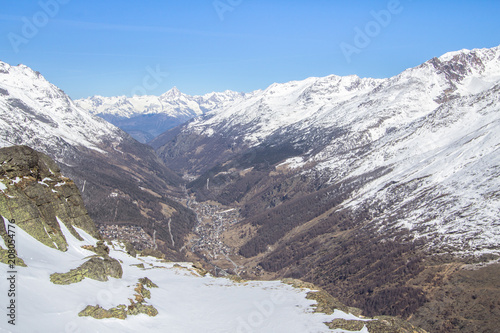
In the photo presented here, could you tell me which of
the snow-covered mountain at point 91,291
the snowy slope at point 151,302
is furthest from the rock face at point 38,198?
the snowy slope at point 151,302

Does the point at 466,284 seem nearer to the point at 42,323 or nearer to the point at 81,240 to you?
the point at 81,240

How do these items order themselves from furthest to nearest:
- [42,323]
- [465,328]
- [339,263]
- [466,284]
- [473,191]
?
[339,263]
[473,191]
[466,284]
[465,328]
[42,323]

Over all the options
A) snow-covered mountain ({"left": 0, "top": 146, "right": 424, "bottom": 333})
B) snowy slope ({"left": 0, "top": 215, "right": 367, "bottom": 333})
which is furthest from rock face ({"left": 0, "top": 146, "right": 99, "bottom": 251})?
snowy slope ({"left": 0, "top": 215, "right": 367, "bottom": 333})

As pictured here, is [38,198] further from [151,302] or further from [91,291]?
[151,302]

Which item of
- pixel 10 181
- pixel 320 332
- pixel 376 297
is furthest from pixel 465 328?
pixel 10 181

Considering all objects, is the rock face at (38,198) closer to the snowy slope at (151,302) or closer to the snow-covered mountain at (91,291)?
the snow-covered mountain at (91,291)

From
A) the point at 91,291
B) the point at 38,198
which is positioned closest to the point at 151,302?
the point at 91,291
